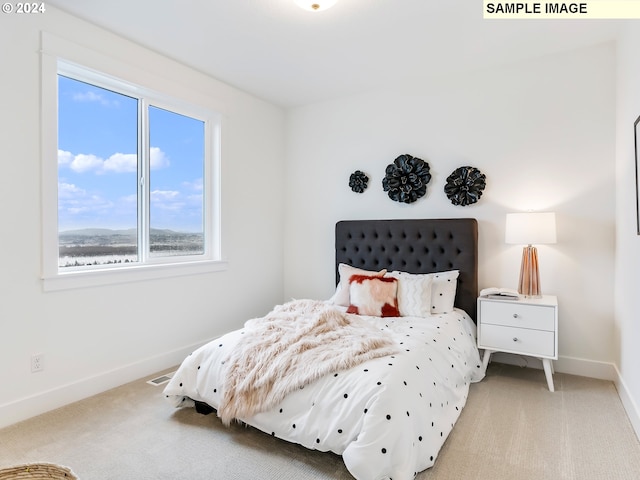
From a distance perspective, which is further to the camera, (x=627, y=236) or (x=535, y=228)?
(x=535, y=228)

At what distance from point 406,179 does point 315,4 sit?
6.01 ft

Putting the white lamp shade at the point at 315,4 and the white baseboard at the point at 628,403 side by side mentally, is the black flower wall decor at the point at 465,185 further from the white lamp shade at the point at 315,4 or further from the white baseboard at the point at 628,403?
the white lamp shade at the point at 315,4

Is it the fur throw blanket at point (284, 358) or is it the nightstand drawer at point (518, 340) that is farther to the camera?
the nightstand drawer at point (518, 340)

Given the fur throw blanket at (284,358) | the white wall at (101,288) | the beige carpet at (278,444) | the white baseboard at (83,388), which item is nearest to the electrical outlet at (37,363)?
the white wall at (101,288)

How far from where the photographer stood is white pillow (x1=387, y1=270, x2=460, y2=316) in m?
3.00

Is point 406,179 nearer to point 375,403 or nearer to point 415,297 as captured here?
point 415,297

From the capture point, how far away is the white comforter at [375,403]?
1646mm

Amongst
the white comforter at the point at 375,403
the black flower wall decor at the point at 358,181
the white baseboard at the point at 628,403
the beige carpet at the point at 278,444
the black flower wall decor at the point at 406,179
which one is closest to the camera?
the white comforter at the point at 375,403

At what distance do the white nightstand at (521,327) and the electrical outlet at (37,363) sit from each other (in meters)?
3.12

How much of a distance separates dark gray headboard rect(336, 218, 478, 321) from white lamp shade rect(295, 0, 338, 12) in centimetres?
197

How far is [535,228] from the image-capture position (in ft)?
9.18

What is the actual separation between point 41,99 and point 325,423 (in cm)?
263

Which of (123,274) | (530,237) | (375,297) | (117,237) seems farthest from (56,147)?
(530,237)

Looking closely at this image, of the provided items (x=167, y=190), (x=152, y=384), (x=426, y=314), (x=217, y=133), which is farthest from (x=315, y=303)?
(x=217, y=133)
